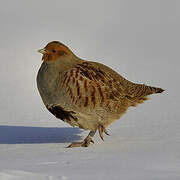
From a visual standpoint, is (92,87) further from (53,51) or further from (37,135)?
(37,135)

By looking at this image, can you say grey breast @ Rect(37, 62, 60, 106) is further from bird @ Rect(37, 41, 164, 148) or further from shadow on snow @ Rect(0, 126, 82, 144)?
shadow on snow @ Rect(0, 126, 82, 144)

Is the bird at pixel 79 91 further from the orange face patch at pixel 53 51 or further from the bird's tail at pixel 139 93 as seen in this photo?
the bird's tail at pixel 139 93

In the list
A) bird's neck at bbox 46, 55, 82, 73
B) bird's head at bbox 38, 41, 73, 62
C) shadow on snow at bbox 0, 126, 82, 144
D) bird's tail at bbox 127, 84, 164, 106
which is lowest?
shadow on snow at bbox 0, 126, 82, 144

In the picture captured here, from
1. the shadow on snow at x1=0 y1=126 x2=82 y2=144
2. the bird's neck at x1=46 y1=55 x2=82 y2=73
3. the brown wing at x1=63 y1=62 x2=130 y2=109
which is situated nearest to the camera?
the brown wing at x1=63 y1=62 x2=130 y2=109

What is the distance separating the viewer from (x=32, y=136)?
6578 millimetres

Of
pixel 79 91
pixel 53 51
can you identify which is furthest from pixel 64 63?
pixel 79 91

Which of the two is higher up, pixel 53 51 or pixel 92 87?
pixel 53 51

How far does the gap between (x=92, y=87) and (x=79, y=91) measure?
17 centimetres

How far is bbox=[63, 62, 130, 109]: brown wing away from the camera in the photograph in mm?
5754

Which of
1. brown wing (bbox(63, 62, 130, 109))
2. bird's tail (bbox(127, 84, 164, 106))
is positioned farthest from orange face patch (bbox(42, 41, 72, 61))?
bird's tail (bbox(127, 84, 164, 106))

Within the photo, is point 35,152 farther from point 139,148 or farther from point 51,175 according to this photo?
point 51,175

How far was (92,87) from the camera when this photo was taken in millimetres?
5840

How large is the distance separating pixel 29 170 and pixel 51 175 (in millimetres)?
265

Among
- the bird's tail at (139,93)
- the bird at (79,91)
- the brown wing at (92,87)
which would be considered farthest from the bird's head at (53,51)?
the bird's tail at (139,93)
